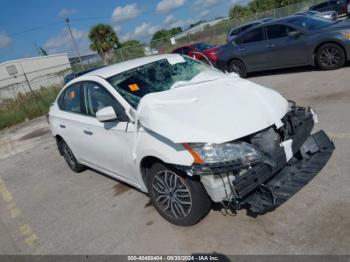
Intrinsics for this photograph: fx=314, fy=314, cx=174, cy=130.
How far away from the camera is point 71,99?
4.88 meters

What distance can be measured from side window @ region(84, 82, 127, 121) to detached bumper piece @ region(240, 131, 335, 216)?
1678mm

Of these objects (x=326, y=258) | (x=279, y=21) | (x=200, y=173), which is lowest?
(x=326, y=258)

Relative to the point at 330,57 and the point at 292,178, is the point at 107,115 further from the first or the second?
the point at 330,57

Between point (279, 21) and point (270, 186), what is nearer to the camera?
point (270, 186)

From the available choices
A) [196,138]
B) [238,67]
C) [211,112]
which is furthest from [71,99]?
[238,67]

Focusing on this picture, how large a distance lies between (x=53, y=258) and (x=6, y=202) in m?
2.45

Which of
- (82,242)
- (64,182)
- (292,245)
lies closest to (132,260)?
(82,242)

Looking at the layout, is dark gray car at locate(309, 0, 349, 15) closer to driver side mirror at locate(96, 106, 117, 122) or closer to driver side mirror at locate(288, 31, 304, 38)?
driver side mirror at locate(288, 31, 304, 38)

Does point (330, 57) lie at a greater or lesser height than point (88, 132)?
lesser

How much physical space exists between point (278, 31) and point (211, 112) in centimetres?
718

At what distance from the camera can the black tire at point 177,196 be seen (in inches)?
121

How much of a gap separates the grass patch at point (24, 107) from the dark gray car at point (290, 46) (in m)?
9.18

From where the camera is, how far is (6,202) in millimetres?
5344

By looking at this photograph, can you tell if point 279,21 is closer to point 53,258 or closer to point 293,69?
point 293,69
